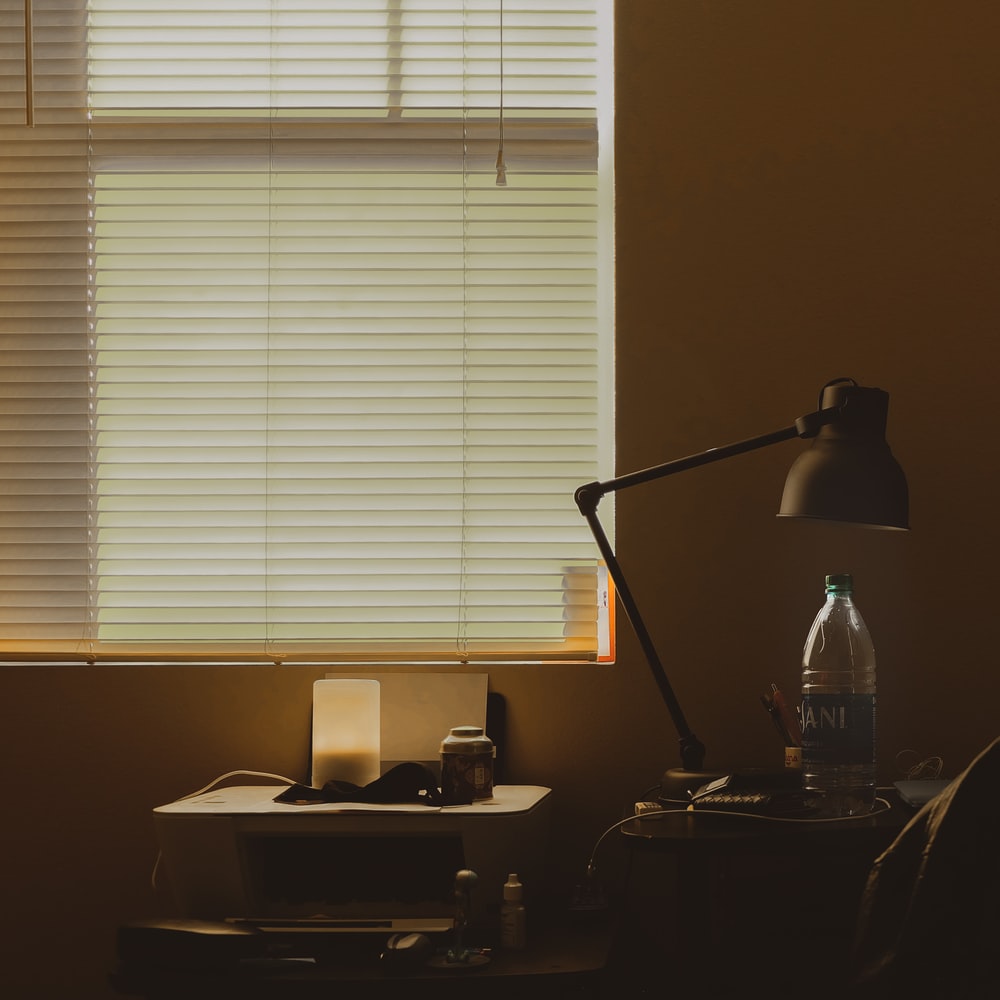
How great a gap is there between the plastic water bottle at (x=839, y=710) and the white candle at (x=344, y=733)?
25.7 inches

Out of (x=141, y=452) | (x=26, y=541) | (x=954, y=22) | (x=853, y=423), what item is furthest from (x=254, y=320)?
(x=954, y=22)

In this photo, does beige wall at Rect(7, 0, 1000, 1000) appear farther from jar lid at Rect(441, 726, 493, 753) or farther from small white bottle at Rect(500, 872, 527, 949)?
small white bottle at Rect(500, 872, 527, 949)

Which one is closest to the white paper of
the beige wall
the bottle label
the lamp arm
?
the beige wall

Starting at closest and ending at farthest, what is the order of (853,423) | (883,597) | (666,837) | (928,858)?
1. (928,858)
2. (666,837)
3. (853,423)
4. (883,597)

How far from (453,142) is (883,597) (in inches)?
43.6

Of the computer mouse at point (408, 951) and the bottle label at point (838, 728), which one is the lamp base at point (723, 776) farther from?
the computer mouse at point (408, 951)

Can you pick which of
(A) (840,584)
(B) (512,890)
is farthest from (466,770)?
(A) (840,584)

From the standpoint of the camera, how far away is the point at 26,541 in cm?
192

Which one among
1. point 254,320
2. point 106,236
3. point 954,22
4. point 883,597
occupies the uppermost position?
point 954,22

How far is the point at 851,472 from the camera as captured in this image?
4.65 ft

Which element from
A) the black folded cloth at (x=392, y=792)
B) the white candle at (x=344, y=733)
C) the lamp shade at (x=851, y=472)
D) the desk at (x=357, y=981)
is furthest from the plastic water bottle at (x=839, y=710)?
the white candle at (x=344, y=733)

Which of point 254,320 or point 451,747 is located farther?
point 254,320

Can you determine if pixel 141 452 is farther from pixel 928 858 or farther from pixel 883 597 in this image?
pixel 928 858

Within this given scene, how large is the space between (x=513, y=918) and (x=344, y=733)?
0.41 meters
